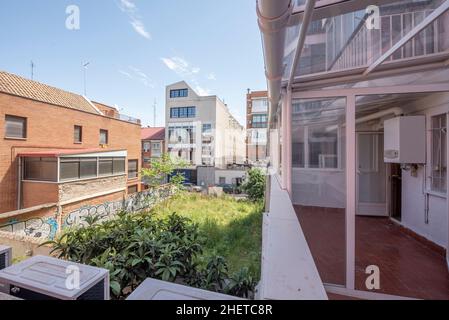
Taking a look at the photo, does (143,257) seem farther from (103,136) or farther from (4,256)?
(103,136)

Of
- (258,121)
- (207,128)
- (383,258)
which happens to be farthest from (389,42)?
(258,121)

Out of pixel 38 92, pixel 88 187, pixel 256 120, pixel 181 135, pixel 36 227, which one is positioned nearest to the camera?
pixel 36 227

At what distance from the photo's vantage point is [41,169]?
10117 mm


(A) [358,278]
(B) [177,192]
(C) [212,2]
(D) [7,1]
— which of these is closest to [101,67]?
(D) [7,1]

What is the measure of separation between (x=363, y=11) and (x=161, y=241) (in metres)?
2.69

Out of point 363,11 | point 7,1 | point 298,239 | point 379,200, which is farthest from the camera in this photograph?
point 379,200

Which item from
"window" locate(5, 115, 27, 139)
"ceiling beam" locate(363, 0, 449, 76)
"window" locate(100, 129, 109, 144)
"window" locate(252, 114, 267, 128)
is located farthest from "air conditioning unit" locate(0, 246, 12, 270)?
"window" locate(252, 114, 267, 128)

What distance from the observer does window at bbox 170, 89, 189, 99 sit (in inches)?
939

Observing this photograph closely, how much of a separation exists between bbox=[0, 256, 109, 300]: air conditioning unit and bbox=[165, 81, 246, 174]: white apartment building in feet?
72.0

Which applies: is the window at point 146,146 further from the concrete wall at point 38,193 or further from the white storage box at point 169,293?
the white storage box at point 169,293

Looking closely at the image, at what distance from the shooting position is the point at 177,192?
Result: 14930 millimetres

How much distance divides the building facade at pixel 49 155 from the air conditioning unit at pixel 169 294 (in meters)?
10.6

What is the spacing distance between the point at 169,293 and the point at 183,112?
23907 mm

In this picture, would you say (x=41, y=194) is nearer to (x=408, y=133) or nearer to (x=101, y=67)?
(x=101, y=67)
